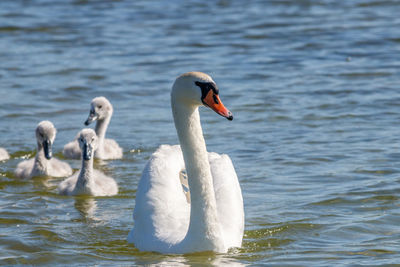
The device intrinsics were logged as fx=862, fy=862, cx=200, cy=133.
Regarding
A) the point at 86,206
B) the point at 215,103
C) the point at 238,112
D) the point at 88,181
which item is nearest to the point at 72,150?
the point at 88,181

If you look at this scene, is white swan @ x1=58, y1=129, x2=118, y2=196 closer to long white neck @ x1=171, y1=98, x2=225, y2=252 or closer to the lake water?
the lake water

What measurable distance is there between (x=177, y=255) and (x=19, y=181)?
4120 millimetres

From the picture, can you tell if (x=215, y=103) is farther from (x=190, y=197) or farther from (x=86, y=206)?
(x=86, y=206)

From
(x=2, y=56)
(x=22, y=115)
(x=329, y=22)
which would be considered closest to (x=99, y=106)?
(x=22, y=115)

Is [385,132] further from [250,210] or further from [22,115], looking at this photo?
[22,115]

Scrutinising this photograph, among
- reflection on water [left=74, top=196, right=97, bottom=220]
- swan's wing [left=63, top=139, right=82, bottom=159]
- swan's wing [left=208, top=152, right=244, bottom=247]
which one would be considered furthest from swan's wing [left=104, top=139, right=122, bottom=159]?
swan's wing [left=208, top=152, right=244, bottom=247]

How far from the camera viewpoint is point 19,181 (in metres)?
10.7

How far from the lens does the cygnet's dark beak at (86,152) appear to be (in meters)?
10.2

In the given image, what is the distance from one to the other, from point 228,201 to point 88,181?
9.04 feet

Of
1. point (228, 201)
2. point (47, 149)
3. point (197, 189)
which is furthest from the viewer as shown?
point (47, 149)

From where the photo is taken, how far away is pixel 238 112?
13.2 m

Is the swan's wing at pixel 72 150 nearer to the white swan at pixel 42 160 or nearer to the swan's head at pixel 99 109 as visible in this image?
the swan's head at pixel 99 109

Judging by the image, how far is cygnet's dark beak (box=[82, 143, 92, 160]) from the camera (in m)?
10.2

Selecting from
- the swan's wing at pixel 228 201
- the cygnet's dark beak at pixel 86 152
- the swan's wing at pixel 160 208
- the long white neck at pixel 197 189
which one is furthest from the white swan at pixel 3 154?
the long white neck at pixel 197 189
